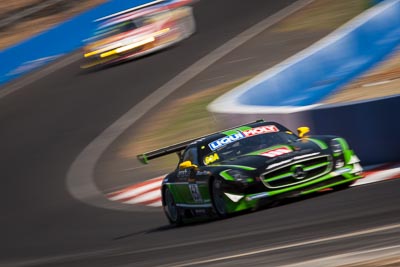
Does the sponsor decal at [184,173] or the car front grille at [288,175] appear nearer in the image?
the car front grille at [288,175]

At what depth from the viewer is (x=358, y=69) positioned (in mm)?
17109

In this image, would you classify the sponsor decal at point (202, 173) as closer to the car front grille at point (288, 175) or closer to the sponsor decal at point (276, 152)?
the sponsor decal at point (276, 152)

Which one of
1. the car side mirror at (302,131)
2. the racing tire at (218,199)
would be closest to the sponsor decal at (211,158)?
the racing tire at (218,199)

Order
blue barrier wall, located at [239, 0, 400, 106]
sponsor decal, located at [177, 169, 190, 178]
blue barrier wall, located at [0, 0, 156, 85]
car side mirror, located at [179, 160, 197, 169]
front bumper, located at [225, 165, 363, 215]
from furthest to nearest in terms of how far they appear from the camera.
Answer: blue barrier wall, located at [0, 0, 156, 85], blue barrier wall, located at [239, 0, 400, 106], sponsor decal, located at [177, 169, 190, 178], car side mirror, located at [179, 160, 197, 169], front bumper, located at [225, 165, 363, 215]

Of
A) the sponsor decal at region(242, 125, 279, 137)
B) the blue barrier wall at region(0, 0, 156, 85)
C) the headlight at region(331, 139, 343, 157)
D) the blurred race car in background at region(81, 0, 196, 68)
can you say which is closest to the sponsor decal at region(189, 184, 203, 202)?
the sponsor decal at region(242, 125, 279, 137)

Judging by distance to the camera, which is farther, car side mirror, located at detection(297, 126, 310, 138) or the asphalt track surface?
car side mirror, located at detection(297, 126, 310, 138)

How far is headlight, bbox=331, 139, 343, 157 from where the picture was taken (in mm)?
9484

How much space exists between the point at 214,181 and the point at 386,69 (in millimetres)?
7983

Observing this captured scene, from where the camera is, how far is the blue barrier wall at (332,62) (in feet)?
49.5

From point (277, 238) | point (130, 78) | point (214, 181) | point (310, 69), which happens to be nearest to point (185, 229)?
point (214, 181)

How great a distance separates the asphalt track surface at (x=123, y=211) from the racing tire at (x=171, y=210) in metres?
0.20

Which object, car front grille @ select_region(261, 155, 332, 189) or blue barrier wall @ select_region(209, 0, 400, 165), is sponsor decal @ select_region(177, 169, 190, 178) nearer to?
car front grille @ select_region(261, 155, 332, 189)

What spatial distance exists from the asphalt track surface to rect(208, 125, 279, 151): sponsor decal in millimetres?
986

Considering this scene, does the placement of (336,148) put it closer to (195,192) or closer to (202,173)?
(202,173)
